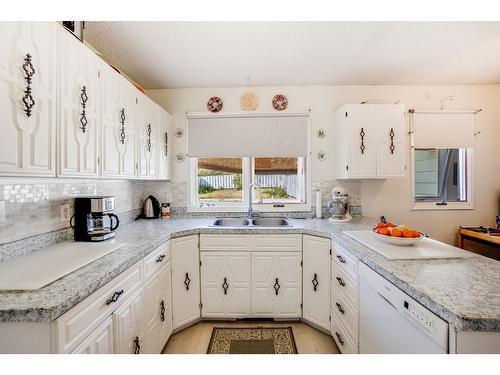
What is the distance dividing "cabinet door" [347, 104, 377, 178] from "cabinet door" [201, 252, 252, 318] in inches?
56.7

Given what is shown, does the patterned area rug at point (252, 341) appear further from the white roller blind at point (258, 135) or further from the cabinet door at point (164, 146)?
the white roller blind at point (258, 135)

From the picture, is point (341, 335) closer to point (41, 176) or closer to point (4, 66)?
point (41, 176)

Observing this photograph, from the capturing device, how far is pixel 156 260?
1.70 meters

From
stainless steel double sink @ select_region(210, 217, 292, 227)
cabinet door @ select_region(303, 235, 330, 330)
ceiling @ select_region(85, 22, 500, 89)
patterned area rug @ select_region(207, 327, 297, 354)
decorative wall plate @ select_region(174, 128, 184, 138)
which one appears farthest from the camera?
decorative wall plate @ select_region(174, 128, 184, 138)

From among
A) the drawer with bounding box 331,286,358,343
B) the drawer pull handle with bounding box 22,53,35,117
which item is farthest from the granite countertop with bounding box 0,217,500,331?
the drawer pull handle with bounding box 22,53,35,117

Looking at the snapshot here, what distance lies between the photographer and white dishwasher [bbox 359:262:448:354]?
0.86 m

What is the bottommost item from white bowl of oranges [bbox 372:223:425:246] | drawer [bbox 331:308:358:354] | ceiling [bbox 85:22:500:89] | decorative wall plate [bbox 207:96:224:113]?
drawer [bbox 331:308:358:354]

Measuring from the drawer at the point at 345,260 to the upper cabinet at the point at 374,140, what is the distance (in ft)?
3.07

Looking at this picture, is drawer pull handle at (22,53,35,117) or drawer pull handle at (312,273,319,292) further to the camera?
drawer pull handle at (312,273,319,292)

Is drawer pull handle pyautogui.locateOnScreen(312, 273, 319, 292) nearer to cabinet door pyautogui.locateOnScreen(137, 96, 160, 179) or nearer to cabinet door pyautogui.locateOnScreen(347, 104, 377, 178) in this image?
cabinet door pyautogui.locateOnScreen(347, 104, 377, 178)

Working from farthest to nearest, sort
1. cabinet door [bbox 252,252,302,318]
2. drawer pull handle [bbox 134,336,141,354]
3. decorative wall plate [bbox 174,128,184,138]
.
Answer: decorative wall plate [bbox 174,128,184,138] < cabinet door [bbox 252,252,302,318] < drawer pull handle [bbox 134,336,141,354]

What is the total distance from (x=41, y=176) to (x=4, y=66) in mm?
463

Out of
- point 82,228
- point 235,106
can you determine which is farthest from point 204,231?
point 235,106

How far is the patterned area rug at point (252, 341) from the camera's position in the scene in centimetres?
185
